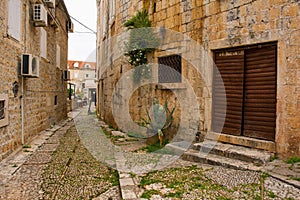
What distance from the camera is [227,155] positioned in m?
5.09

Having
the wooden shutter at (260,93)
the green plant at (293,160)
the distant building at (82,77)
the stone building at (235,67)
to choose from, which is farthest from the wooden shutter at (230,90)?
the distant building at (82,77)

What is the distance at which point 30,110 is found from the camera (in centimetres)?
780

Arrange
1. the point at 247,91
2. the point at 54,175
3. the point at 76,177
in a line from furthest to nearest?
the point at 247,91, the point at 54,175, the point at 76,177

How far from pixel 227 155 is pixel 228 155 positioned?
0.07 feet

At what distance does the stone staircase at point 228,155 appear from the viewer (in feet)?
15.0

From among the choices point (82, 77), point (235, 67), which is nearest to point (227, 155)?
point (235, 67)

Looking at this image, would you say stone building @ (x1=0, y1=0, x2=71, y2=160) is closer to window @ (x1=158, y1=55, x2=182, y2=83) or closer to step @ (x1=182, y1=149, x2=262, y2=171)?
window @ (x1=158, y1=55, x2=182, y2=83)

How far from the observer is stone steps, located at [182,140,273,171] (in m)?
4.61

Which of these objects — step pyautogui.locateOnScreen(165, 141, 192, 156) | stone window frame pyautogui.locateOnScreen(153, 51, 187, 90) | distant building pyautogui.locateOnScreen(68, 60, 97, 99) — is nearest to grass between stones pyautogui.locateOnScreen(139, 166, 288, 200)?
step pyautogui.locateOnScreen(165, 141, 192, 156)

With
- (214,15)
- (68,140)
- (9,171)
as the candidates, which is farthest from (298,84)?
(68,140)

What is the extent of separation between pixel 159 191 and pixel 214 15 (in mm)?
4163

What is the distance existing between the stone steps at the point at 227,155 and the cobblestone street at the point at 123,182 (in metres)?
0.14

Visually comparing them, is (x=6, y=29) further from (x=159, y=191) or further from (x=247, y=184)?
(x=247, y=184)

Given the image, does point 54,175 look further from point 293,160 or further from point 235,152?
point 293,160
